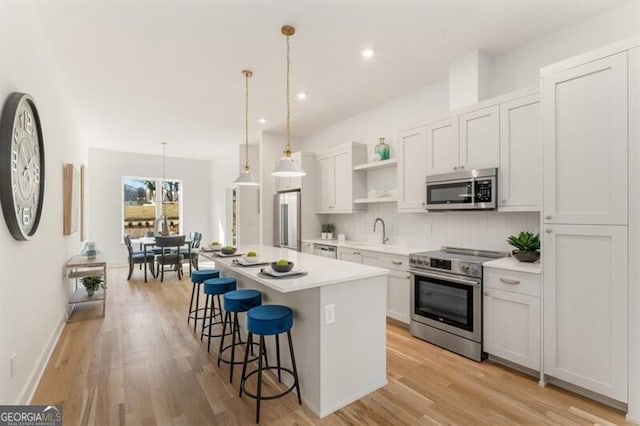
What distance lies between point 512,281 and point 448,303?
0.66 m

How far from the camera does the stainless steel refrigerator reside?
5.35 metres

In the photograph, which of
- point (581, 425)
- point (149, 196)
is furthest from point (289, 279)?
point (149, 196)

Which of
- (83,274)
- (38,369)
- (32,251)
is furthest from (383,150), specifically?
(83,274)

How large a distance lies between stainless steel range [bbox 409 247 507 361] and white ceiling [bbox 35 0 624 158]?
2.12m

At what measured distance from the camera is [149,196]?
8.40 m

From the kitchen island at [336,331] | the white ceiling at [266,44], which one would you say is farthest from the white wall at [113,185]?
the kitchen island at [336,331]

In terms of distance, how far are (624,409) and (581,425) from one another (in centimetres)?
41

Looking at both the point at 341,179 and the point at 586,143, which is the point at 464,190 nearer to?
the point at 586,143

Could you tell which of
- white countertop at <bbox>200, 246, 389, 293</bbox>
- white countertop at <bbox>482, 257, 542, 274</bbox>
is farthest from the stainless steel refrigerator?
white countertop at <bbox>482, 257, 542, 274</bbox>

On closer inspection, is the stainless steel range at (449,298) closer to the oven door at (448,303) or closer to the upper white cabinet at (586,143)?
the oven door at (448,303)

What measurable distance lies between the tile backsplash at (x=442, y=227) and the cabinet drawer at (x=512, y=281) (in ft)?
1.93

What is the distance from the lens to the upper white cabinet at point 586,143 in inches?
81.7

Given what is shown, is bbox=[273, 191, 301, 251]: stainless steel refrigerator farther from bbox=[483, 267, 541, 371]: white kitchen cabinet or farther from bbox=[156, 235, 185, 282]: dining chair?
bbox=[483, 267, 541, 371]: white kitchen cabinet

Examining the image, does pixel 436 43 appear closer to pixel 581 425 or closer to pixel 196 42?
A: pixel 196 42
